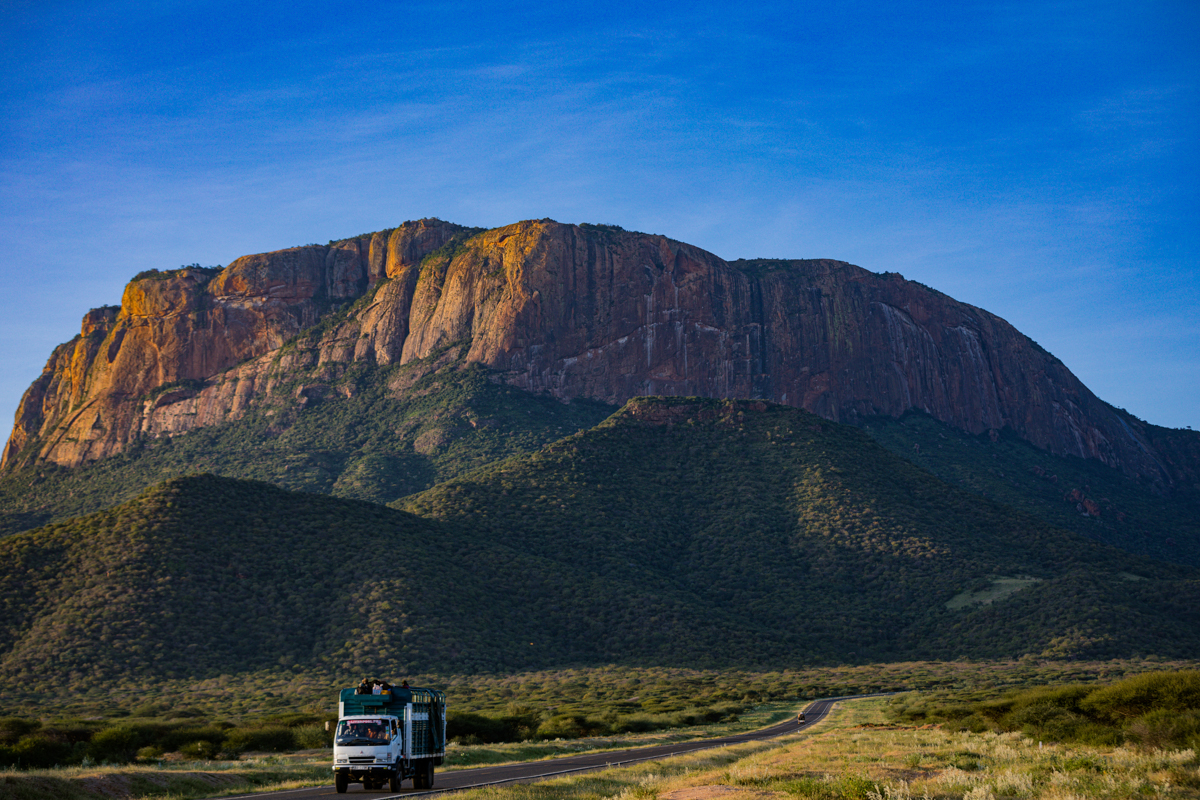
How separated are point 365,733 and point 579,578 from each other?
59.1 m

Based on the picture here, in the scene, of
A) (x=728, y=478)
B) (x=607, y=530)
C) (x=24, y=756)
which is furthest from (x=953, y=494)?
(x=24, y=756)

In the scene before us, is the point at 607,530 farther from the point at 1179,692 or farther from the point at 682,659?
the point at 1179,692

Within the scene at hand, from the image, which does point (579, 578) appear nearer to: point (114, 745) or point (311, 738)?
point (311, 738)

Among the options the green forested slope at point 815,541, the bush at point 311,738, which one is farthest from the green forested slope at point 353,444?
the bush at point 311,738

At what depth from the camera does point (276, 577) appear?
71688mm

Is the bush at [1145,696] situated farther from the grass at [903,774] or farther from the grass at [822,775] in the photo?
the grass at [903,774]

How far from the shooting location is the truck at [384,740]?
21047mm

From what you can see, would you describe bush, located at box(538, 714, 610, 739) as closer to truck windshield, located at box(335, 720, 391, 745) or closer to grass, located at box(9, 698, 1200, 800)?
grass, located at box(9, 698, 1200, 800)

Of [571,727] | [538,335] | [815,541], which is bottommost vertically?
[571,727]

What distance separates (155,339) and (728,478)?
10858 centimetres

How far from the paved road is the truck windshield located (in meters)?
1.12

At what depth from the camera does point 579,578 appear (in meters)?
79.8

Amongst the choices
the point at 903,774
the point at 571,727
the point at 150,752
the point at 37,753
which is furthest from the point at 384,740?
the point at 571,727

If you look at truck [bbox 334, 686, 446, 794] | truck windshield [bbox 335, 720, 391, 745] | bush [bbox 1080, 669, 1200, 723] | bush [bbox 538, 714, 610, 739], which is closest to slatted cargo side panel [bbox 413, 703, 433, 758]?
truck [bbox 334, 686, 446, 794]
